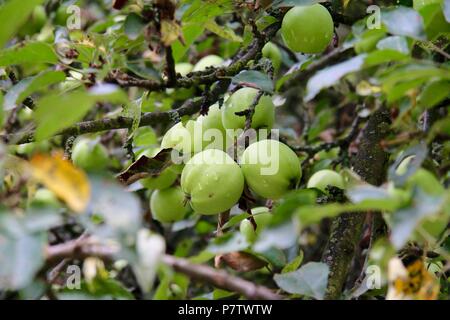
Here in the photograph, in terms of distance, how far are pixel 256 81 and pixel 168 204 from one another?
17.7 inches

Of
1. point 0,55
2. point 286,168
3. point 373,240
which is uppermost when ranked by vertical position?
point 0,55

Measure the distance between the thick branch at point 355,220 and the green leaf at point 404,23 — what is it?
425 mm

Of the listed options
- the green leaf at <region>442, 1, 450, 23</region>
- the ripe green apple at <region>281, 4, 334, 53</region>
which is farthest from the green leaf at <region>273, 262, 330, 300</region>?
the ripe green apple at <region>281, 4, 334, 53</region>

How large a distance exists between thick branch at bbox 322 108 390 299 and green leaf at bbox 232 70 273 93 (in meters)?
0.32

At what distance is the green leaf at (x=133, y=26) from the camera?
809mm

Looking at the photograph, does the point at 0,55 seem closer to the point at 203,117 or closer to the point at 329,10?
the point at 203,117

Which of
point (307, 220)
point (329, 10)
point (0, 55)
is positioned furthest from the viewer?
point (329, 10)

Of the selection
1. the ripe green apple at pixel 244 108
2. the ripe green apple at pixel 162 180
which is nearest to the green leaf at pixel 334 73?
the ripe green apple at pixel 244 108

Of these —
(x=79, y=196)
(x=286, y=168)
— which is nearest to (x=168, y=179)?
(x=286, y=168)

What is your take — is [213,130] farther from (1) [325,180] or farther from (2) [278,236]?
(2) [278,236]
